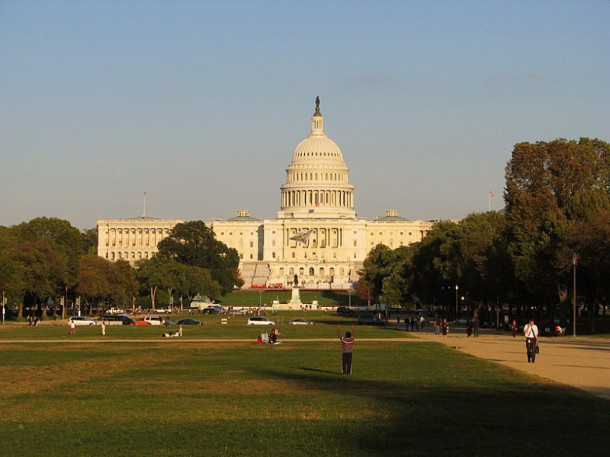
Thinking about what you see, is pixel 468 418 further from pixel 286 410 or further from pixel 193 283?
pixel 193 283

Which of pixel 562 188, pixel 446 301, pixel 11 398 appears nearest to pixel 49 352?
pixel 11 398

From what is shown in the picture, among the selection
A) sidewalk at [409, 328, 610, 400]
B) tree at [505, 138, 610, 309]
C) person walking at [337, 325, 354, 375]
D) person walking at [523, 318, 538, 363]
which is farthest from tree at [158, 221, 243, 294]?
person walking at [337, 325, 354, 375]

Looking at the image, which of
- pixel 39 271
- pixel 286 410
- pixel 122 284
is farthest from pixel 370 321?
pixel 286 410

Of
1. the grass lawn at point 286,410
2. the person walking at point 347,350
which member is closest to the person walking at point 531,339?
the grass lawn at point 286,410

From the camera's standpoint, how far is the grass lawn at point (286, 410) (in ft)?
68.0

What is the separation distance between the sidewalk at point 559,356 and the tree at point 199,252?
346ft

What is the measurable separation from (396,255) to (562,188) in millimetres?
71181

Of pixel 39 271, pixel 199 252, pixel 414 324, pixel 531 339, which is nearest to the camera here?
pixel 531 339

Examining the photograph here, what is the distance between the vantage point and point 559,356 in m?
48.2

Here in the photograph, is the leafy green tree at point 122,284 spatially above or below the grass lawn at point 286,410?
above

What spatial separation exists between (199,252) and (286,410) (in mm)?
153973

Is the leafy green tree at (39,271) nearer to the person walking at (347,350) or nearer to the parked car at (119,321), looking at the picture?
the parked car at (119,321)

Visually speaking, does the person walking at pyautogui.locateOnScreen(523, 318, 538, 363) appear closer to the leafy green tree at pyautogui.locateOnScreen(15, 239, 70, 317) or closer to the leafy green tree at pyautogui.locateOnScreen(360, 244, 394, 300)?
the leafy green tree at pyautogui.locateOnScreen(15, 239, 70, 317)

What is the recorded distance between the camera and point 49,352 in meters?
50.8
